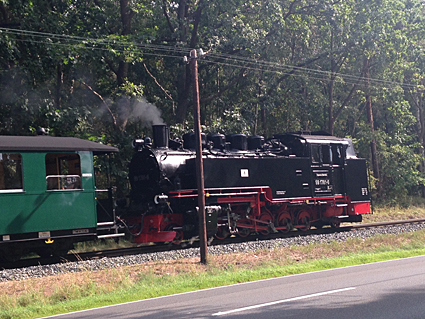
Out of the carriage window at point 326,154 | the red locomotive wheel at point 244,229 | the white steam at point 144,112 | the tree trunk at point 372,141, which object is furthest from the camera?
the tree trunk at point 372,141

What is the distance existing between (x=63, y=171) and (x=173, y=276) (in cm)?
424

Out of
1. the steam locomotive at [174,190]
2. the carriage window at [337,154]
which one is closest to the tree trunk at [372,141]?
the steam locomotive at [174,190]

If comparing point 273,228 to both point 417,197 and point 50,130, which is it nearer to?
point 50,130

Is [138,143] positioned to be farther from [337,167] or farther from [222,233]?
[337,167]

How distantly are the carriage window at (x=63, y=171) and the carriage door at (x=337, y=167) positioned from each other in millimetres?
11479

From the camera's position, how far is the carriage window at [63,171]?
39.9 ft

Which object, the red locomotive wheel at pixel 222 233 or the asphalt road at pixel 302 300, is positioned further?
the red locomotive wheel at pixel 222 233

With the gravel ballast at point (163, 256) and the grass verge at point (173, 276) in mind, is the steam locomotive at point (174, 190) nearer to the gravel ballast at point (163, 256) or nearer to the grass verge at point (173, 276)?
the gravel ballast at point (163, 256)

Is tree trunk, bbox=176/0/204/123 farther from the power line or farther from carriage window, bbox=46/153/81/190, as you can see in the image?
carriage window, bbox=46/153/81/190

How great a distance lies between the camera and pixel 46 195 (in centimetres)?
1200

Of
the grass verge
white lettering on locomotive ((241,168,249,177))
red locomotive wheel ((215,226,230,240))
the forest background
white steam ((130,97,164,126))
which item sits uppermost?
the forest background

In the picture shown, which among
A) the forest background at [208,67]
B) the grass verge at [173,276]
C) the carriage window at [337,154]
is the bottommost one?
the grass verge at [173,276]

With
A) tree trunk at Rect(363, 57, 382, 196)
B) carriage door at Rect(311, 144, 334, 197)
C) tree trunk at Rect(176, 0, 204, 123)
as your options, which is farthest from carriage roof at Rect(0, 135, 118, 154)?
tree trunk at Rect(363, 57, 382, 196)

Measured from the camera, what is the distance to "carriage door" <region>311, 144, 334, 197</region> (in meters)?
19.5
